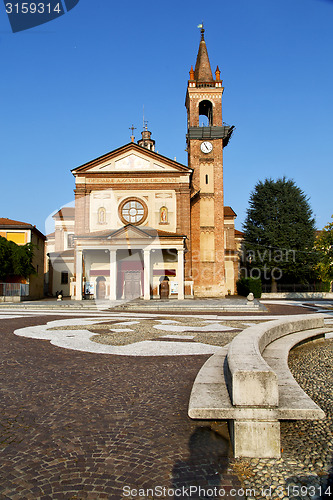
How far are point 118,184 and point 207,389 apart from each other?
31369 mm

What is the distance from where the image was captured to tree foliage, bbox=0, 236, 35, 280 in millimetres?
31688

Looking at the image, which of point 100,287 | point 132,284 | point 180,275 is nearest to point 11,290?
point 100,287

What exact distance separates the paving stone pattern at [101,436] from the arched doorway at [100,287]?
26.1 m

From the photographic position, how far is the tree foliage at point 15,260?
3169 centimetres

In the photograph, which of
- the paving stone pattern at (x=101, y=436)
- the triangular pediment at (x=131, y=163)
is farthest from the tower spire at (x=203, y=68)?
the paving stone pattern at (x=101, y=436)

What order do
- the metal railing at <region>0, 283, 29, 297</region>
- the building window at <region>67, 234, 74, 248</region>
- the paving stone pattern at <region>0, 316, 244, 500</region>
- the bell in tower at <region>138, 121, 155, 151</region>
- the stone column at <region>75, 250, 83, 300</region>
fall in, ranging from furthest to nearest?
the bell in tower at <region>138, 121, 155, 151</region>
the building window at <region>67, 234, 74, 248</region>
the metal railing at <region>0, 283, 29, 297</region>
the stone column at <region>75, 250, 83, 300</region>
the paving stone pattern at <region>0, 316, 244, 500</region>

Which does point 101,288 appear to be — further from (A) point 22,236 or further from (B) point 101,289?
(A) point 22,236

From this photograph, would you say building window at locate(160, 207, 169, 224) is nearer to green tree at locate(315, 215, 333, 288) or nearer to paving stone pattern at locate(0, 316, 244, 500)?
green tree at locate(315, 215, 333, 288)

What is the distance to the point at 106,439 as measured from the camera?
3.80 m

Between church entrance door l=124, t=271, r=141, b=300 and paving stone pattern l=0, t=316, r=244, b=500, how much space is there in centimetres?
2597

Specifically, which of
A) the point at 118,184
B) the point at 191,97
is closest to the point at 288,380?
the point at 118,184

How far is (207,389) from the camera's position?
428 centimetres

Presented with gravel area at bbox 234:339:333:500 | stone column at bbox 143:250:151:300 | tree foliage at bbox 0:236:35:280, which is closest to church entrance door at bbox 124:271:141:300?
stone column at bbox 143:250:151:300

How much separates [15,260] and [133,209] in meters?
11.5
